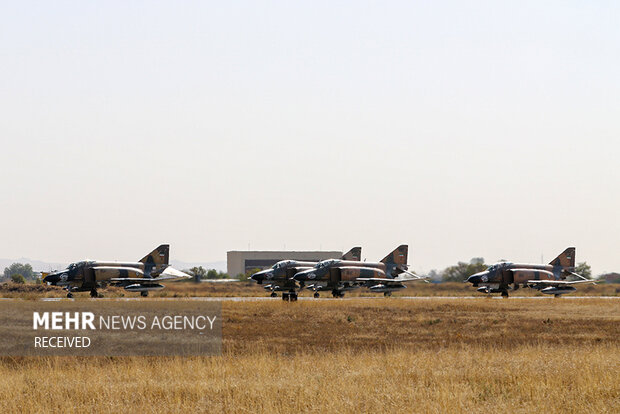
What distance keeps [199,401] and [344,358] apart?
7.25 meters

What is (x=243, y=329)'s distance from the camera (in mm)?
35688

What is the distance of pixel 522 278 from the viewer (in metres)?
76.7

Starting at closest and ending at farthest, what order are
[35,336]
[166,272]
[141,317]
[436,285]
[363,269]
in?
[35,336] → [141,317] → [363,269] → [166,272] → [436,285]

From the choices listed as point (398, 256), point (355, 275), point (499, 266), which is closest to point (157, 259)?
point (355, 275)

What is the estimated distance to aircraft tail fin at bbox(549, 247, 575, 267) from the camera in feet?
269

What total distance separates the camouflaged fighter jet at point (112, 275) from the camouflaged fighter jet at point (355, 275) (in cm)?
1565

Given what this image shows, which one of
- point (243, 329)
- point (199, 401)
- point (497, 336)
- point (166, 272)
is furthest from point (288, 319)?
point (166, 272)

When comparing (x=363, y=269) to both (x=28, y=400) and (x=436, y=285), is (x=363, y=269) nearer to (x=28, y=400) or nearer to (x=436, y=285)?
(x=436, y=285)

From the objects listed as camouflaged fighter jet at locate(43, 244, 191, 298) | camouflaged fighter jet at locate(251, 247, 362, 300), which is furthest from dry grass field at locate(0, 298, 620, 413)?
camouflaged fighter jet at locate(43, 244, 191, 298)

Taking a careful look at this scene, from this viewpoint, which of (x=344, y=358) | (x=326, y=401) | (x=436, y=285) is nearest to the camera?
(x=326, y=401)

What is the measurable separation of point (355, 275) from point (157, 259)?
66.2ft

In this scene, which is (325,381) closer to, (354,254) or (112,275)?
(112,275)

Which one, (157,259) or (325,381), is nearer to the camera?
(325,381)

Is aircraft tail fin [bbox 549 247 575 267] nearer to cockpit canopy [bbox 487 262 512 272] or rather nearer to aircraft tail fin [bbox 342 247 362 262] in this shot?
cockpit canopy [bbox 487 262 512 272]
